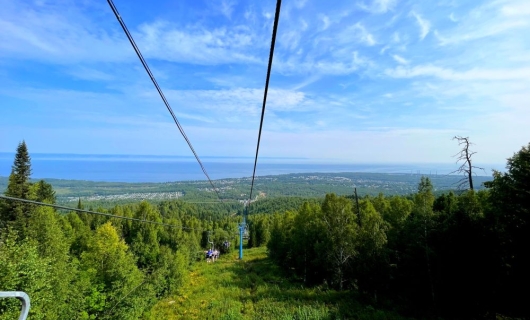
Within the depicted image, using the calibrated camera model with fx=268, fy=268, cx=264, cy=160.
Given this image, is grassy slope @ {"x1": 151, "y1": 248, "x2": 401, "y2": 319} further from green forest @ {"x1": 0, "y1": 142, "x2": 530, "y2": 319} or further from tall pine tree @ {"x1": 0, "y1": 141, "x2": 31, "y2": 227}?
tall pine tree @ {"x1": 0, "y1": 141, "x2": 31, "y2": 227}

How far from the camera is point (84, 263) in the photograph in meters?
21.7

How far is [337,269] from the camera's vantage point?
1919 cm

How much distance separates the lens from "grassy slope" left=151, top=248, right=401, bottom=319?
1366 cm

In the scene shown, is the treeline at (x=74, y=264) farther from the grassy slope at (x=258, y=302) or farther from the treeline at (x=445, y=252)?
the treeline at (x=445, y=252)

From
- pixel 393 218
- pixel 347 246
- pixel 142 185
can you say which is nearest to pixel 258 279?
pixel 347 246

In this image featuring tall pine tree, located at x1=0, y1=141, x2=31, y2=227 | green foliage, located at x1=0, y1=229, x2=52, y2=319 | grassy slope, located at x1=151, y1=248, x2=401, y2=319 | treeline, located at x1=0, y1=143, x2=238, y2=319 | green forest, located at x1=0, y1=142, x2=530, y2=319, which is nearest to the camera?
green forest, located at x1=0, y1=142, x2=530, y2=319

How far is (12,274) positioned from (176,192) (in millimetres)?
152212

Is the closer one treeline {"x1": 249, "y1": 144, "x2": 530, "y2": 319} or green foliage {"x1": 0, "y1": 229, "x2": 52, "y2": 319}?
treeline {"x1": 249, "y1": 144, "x2": 530, "y2": 319}

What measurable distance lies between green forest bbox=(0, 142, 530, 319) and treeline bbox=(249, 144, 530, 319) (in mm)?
50

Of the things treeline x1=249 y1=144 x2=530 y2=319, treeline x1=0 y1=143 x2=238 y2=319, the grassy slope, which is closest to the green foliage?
treeline x1=0 y1=143 x2=238 y2=319

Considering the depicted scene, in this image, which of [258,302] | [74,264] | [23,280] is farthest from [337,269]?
[74,264]

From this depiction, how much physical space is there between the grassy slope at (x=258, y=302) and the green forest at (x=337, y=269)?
106 millimetres

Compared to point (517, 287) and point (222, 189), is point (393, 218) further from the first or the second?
point (222, 189)

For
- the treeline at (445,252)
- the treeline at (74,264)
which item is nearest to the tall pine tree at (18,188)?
the treeline at (74,264)
